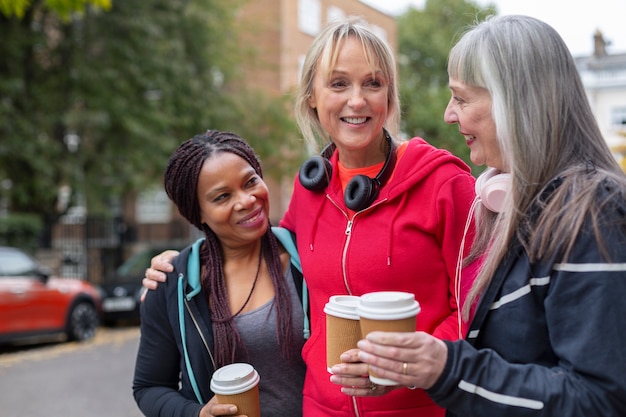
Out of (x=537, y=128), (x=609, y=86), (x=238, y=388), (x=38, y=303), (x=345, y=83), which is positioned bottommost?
(x=38, y=303)

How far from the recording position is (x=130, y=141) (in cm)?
1575

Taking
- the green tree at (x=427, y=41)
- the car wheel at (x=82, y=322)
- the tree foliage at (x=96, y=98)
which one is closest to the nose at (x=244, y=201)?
the car wheel at (x=82, y=322)

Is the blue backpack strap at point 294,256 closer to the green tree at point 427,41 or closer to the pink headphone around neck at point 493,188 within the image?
the pink headphone around neck at point 493,188

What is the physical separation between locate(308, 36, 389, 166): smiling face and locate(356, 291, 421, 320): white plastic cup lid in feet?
2.73

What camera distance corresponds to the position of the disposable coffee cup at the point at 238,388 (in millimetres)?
2082

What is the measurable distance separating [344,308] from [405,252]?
0.42 m

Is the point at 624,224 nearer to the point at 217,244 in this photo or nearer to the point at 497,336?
the point at 497,336

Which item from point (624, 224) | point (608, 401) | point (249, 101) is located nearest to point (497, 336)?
point (608, 401)

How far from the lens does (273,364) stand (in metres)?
2.51

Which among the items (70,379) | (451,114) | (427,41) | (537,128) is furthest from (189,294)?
Result: (427,41)

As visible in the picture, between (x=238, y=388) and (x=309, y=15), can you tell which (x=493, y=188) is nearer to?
(x=238, y=388)

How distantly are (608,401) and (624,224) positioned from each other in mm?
413

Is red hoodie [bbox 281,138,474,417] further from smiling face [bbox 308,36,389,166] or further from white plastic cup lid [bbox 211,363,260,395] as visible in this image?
white plastic cup lid [bbox 211,363,260,395]

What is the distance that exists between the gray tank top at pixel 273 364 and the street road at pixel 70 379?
16.5ft
